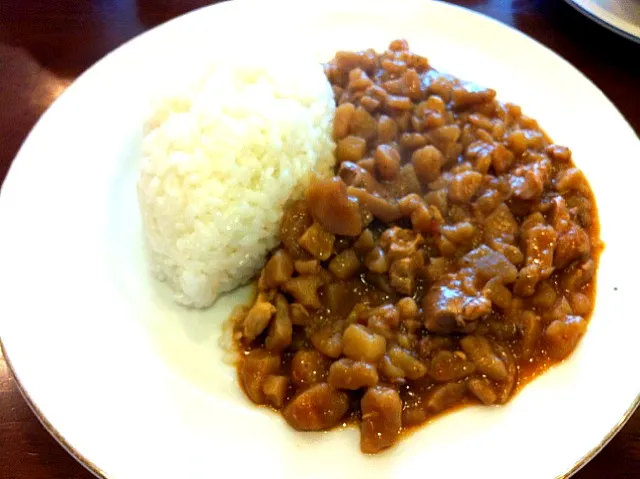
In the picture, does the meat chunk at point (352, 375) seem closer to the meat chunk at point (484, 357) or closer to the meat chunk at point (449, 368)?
the meat chunk at point (449, 368)

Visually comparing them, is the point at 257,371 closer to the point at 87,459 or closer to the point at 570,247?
the point at 87,459

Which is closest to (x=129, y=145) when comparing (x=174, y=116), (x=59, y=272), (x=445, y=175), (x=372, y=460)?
(x=174, y=116)

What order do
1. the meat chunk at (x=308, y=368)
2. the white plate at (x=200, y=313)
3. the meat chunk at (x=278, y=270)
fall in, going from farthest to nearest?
the meat chunk at (x=278, y=270) < the meat chunk at (x=308, y=368) < the white plate at (x=200, y=313)

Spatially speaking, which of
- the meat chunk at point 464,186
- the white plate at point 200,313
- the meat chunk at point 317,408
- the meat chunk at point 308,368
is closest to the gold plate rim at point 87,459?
the white plate at point 200,313

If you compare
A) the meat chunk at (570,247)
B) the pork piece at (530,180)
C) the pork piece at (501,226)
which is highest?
the pork piece at (530,180)

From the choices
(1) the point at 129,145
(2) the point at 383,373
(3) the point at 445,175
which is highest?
(3) the point at 445,175

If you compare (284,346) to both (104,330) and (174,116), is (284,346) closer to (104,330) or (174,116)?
(104,330)

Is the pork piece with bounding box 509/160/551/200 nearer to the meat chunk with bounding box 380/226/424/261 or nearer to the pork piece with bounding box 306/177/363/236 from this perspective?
the meat chunk with bounding box 380/226/424/261
